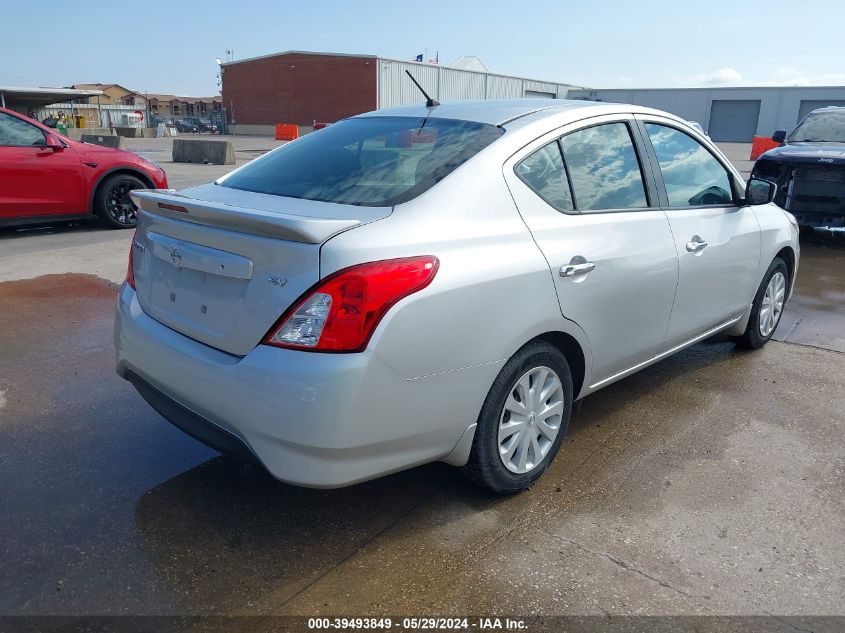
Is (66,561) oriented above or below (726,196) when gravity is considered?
Result: below

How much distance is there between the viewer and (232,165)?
20.0 meters

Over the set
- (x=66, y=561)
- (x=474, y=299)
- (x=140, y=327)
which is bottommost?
(x=66, y=561)

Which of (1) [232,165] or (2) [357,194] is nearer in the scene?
(2) [357,194]

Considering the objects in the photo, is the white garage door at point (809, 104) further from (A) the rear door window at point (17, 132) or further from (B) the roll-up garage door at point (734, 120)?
(A) the rear door window at point (17, 132)

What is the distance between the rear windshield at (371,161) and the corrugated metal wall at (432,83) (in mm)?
43715

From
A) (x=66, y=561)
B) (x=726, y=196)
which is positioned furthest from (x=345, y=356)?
(x=726, y=196)

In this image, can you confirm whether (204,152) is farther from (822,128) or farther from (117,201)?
(822,128)

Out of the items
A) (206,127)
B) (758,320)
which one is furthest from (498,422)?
(206,127)

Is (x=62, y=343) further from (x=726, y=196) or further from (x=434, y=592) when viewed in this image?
(x=726, y=196)

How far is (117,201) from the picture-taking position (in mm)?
9500

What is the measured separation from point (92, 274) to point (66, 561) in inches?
199

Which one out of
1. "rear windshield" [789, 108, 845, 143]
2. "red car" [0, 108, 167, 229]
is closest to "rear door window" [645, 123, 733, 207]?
"rear windshield" [789, 108, 845, 143]

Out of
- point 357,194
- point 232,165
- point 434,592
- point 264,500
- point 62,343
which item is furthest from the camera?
point 232,165

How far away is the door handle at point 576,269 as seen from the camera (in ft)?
9.56
